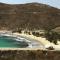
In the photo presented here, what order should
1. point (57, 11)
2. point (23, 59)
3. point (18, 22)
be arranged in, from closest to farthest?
point (23, 59)
point (18, 22)
point (57, 11)

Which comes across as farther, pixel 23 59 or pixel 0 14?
pixel 0 14

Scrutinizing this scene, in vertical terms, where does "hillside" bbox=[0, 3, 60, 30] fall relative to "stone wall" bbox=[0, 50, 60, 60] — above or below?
below

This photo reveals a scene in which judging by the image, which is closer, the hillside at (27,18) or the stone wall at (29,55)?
the stone wall at (29,55)

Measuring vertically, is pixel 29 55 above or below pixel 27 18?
above

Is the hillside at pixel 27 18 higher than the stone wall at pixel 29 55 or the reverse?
the reverse

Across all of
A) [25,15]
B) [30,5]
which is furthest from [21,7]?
[25,15]

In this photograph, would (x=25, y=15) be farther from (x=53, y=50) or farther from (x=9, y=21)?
(x=53, y=50)

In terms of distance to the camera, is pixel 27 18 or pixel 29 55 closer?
pixel 29 55

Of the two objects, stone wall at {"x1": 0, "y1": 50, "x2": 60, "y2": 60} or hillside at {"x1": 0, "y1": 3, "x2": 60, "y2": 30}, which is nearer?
stone wall at {"x1": 0, "y1": 50, "x2": 60, "y2": 60}
